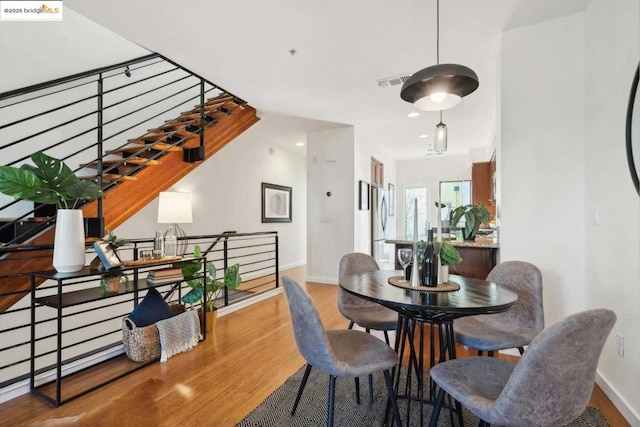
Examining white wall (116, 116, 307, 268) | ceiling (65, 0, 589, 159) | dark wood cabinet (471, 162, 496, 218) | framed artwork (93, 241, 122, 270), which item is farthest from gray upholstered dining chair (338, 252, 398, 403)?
dark wood cabinet (471, 162, 496, 218)

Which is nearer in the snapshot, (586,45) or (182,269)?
(586,45)

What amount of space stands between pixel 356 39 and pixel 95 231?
2763mm

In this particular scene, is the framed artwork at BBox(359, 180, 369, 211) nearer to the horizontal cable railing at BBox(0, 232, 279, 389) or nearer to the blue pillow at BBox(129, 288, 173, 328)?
the horizontal cable railing at BBox(0, 232, 279, 389)

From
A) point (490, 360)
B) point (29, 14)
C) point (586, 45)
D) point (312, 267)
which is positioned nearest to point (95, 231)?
point (29, 14)

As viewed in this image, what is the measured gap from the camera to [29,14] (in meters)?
2.58

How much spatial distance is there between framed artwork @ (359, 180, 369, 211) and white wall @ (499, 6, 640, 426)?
295 cm

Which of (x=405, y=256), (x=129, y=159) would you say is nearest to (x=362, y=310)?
(x=405, y=256)

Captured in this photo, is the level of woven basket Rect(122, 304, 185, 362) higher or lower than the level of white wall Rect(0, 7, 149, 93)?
lower

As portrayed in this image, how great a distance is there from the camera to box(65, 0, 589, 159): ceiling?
2.21 m

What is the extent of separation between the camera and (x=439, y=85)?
164 cm

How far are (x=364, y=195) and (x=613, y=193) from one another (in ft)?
12.4

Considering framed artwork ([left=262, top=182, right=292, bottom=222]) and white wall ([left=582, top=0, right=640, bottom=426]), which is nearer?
white wall ([left=582, top=0, right=640, bottom=426])

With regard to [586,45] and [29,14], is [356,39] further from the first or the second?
[29,14]

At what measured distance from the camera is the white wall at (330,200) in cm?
509
